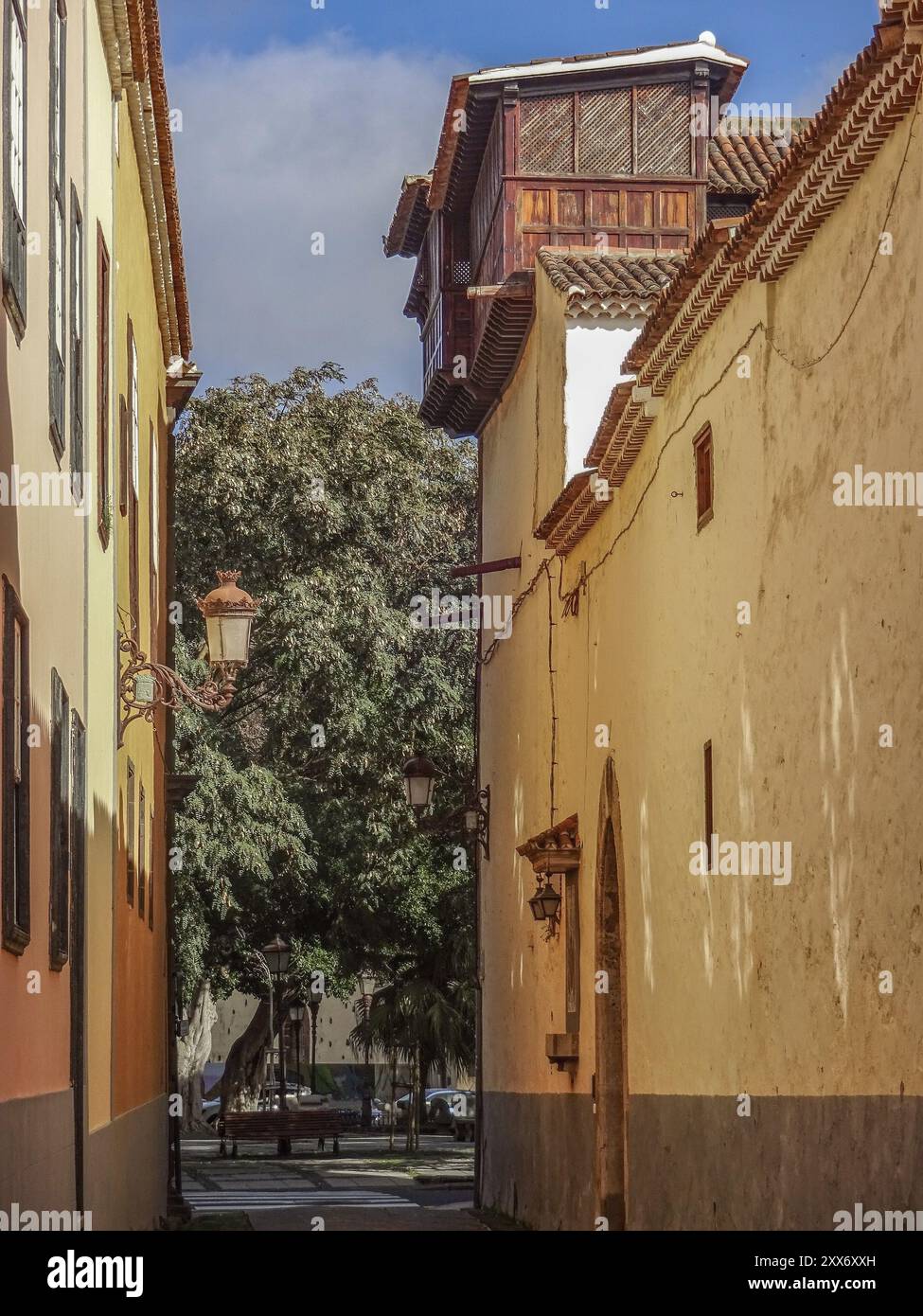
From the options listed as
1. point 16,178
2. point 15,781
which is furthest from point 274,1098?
point 16,178

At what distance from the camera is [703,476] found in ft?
42.0

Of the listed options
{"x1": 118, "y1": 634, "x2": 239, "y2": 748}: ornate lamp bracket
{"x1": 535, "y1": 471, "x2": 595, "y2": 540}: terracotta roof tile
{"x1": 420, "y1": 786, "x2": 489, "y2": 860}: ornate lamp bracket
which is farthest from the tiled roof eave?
{"x1": 420, "y1": 786, "x2": 489, "y2": 860}: ornate lamp bracket

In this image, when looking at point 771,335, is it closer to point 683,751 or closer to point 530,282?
point 683,751

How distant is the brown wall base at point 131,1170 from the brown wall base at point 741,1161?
11.2ft

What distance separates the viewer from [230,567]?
1315 inches

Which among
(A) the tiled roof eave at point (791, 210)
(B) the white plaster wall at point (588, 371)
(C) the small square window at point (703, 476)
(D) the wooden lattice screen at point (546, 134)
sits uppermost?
(D) the wooden lattice screen at point (546, 134)

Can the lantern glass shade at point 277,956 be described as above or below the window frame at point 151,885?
below

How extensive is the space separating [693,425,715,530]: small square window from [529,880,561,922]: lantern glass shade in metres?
6.09

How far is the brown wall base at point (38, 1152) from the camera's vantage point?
294 inches

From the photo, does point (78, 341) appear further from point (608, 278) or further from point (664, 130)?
point (664, 130)

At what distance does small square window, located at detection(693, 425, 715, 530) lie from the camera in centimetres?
1255

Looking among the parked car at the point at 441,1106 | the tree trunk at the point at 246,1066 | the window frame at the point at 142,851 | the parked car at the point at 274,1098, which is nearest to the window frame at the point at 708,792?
the window frame at the point at 142,851

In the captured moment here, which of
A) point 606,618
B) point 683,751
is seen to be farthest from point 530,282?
point 683,751

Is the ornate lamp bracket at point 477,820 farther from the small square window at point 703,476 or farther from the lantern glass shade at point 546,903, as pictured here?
the small square window at point 703,476
